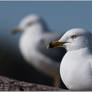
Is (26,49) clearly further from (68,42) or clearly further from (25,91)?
(25,91)

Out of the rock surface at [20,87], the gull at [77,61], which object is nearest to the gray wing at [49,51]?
the gull at [77,61]

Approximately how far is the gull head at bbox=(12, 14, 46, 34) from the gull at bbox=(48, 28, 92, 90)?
6.99m

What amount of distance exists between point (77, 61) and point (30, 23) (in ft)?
26.0

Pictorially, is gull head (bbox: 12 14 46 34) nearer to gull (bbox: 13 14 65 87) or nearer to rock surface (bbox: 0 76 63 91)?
gull (bbox: 13 14 65 87)

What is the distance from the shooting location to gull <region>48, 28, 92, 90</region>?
5.11 meters

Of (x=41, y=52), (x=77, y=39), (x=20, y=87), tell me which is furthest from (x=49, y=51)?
(x=20, y=87)

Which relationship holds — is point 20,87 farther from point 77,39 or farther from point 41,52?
point 41,52

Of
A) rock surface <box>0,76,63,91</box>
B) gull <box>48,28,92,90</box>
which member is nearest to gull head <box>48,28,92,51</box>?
gull <box>48,28,92,90</box>

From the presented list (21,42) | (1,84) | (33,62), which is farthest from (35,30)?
(1,84)

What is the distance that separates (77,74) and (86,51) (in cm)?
42

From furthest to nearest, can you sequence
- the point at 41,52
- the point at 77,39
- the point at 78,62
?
the point at 41,52 < the point at 77,39 < the point at 78,62

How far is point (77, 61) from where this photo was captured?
5.27 metres

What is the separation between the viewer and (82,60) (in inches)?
207

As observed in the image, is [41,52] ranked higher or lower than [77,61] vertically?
lower
